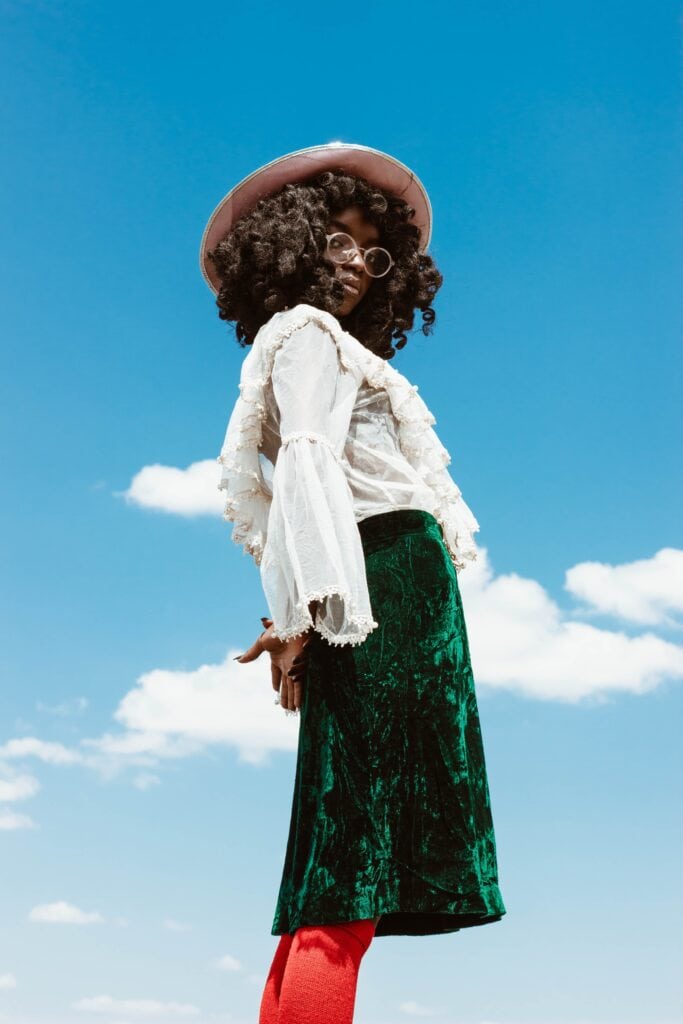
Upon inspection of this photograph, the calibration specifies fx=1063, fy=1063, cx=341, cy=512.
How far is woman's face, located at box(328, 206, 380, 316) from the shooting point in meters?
2.62

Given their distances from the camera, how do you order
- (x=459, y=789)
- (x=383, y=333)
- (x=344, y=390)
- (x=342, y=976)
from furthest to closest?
(x=383, y=333), (x=344, y=390), (x=459, y=789), (x=342, y=976)

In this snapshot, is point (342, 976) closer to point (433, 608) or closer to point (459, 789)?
point (459, 789)

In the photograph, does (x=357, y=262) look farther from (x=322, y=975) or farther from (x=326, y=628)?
(x=322, y=975)

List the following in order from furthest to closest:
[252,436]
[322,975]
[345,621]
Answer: [252,436]
[345,621]
[322,975]

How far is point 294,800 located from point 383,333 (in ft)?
4.30

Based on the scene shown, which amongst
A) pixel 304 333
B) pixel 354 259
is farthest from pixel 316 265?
pixel 304 333

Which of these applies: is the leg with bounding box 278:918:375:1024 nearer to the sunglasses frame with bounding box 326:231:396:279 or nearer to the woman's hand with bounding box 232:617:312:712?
the woman's hand with bounding box 232:617:312:712

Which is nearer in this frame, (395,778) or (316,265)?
(395,778)

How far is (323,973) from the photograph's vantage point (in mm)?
1920

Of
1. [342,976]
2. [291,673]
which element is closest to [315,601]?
[291,673]

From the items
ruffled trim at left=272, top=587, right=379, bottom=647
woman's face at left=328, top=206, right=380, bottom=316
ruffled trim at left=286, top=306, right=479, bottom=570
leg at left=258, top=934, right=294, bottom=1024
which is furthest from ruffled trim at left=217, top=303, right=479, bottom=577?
leg at left=258, top=934, right=294, bottom=1024

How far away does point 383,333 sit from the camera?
→ 9.47 feet

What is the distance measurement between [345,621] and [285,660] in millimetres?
266

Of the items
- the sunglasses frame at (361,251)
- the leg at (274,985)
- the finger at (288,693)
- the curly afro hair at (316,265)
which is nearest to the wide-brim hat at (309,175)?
the curly afro hair at (316,265)
